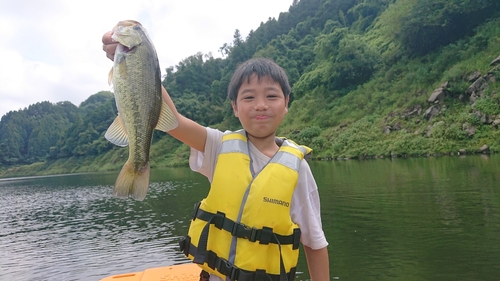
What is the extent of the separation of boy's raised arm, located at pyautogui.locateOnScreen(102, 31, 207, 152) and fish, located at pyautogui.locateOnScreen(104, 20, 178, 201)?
58 mm

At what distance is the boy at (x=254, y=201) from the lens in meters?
2.26

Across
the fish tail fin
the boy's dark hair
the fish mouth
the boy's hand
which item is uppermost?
the boy's hand

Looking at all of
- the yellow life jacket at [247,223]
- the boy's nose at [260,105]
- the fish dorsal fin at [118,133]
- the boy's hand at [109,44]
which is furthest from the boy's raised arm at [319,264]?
Result: the boy's hand at [109,44]

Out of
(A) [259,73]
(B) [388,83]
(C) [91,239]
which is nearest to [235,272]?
(A) [259,73]

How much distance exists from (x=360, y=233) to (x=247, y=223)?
817cm

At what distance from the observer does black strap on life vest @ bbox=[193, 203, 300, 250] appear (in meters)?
2.25

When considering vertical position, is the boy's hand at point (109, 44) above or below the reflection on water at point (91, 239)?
above

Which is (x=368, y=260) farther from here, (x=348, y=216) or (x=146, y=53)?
(x=146, y=53)

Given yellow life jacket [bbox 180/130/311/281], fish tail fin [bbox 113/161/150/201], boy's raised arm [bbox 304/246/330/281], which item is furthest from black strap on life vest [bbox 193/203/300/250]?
fish tail fin [bbox 113/161/150/201]

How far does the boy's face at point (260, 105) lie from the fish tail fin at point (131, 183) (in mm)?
700

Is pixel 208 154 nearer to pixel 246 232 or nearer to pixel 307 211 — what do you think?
pixel 246 232

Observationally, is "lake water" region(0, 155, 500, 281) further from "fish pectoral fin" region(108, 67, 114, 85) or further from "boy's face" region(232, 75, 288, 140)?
"fish pectoral fin" region(108, 67, 114, 85)

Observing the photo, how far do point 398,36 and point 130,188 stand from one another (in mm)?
45202

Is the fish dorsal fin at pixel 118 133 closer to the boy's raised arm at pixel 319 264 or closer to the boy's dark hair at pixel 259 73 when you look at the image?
the boy's dark hair at pixel 259 73
